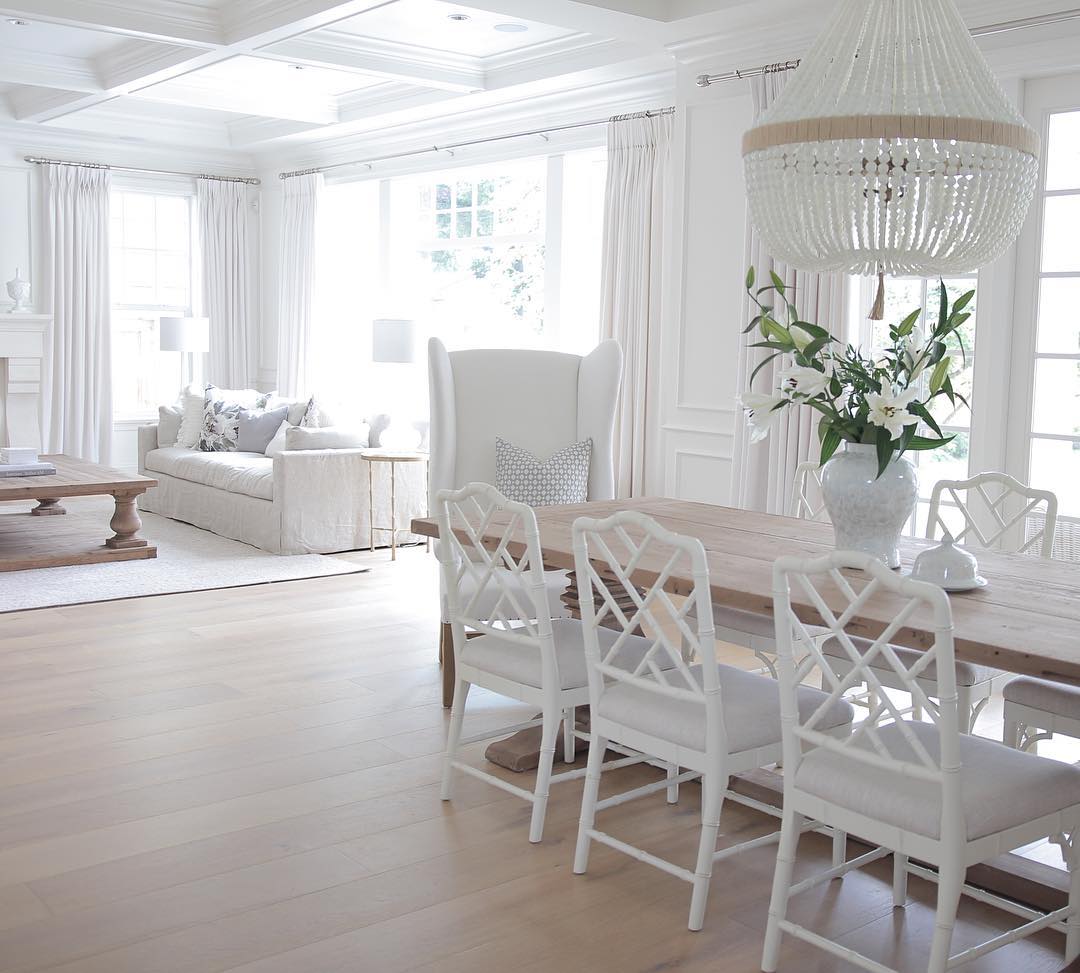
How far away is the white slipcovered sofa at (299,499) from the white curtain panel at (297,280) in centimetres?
195

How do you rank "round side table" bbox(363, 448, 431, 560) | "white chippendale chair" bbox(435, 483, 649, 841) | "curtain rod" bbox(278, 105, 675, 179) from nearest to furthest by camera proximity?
"white chippendale chair" bbox(435, 483, 649, 841), "curtain rod" bbox(278, 105, 675, 179), "round side table" bbox(363, 448, 431, 560)

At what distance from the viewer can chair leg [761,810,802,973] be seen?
2.44 m

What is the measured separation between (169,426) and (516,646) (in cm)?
613

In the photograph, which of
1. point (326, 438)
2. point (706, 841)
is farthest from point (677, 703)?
point (326, 438)

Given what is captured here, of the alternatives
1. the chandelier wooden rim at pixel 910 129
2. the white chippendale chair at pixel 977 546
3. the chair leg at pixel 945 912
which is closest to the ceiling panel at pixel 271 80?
the white chippendale chair at pixel 977 546

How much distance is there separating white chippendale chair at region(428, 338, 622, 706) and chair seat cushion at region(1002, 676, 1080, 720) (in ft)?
7.27

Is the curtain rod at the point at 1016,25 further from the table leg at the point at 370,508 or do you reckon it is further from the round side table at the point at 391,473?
the table leg at the point at 370,508

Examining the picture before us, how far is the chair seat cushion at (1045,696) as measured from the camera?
2.81 m

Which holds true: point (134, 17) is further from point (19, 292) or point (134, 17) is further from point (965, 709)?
point (965, 709)

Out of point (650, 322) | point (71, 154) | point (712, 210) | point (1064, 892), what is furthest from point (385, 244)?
point (1064, 892)

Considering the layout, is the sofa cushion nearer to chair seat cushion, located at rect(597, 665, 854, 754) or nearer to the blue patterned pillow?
the blue patterned pillow

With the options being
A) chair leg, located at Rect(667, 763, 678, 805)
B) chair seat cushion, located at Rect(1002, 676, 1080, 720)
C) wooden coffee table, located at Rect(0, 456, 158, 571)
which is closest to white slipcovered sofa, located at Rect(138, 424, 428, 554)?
wooden coffee table, located at Rect(0, 456, 158, 571)

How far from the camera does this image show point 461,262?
8773mm

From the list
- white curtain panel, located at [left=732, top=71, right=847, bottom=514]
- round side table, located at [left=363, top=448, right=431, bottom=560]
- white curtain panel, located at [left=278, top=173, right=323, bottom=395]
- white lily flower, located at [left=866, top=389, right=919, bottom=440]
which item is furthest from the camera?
white curtain panel, located at [left=278, top=173, right=323, bottom=395]
